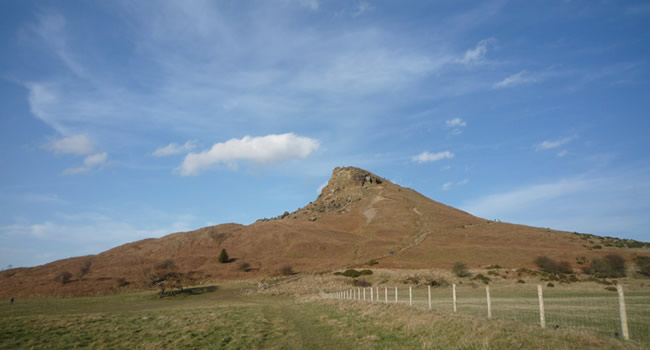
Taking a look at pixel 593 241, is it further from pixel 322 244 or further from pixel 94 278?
pixel 94 278

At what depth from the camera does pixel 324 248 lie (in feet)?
351

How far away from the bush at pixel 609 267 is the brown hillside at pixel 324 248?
13.5 meters

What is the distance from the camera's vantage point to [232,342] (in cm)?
1417

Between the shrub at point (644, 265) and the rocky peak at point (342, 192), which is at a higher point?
the rocky peak at point (342, 192)

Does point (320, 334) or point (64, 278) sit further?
point (64, 278)

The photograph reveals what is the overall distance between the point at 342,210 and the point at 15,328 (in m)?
136

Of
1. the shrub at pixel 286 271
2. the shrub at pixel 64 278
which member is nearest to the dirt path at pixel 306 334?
the shrub at pixel 286 271

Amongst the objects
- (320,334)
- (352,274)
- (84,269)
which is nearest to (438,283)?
(352,274)

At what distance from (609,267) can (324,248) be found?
213 feet

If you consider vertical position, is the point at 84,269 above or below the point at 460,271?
below

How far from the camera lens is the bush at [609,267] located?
196ft

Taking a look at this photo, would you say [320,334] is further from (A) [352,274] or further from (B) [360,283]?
(A) [352,274]

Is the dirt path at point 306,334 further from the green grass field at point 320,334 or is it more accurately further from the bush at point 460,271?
the bush at point 460,271

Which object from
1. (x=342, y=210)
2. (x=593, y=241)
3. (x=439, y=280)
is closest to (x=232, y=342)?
(x=439, y=280)
